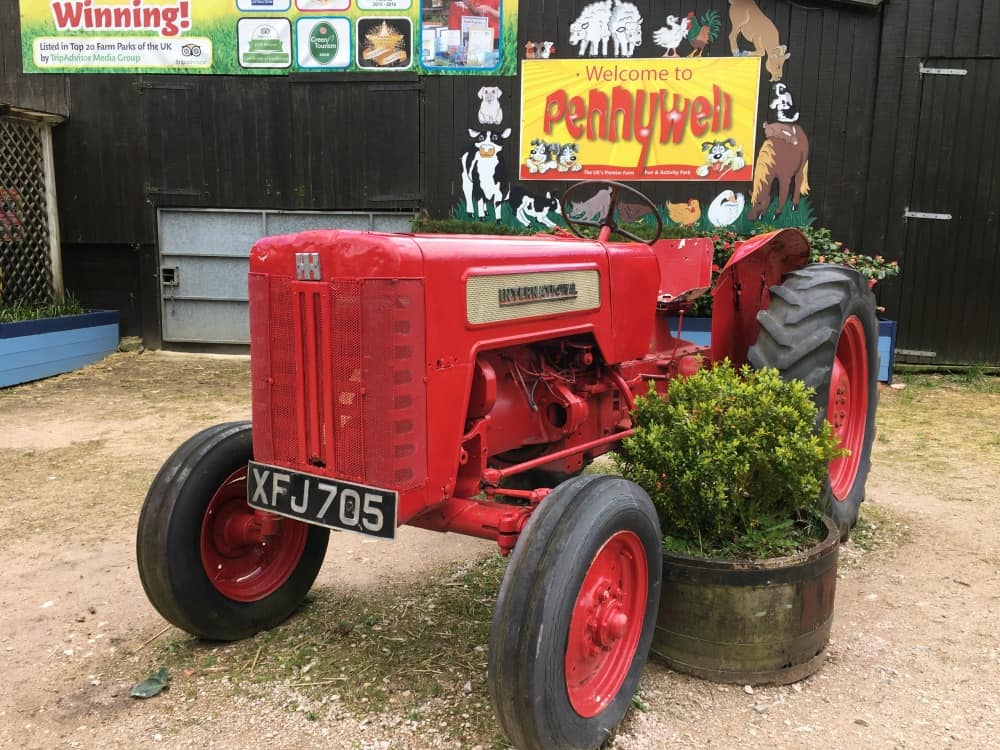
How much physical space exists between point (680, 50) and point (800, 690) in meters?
6.99

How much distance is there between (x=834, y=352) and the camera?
3.26 m

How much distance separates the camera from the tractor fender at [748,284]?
364 cm

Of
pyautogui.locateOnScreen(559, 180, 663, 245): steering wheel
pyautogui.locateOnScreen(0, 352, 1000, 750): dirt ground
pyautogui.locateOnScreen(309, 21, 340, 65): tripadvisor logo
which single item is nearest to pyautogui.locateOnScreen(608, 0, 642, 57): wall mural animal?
pyautogui.locateOnScreen(309, 21, 340, 65): tripadvisor logo

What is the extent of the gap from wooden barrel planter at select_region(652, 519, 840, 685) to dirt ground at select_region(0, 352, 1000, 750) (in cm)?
7

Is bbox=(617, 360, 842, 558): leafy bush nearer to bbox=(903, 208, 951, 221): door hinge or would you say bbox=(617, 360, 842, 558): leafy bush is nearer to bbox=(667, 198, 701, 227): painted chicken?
bbox=(667, 198, 701, 227): painted chicken

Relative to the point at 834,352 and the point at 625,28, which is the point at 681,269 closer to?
the point at 834,352

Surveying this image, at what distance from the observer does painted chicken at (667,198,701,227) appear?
26.9ft

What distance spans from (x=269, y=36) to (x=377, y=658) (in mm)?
7562

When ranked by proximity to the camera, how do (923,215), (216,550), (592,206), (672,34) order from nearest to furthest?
(216,550) → (923,215) → (672,34) → (592,206)

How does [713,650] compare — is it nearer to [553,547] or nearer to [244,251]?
[553,547]

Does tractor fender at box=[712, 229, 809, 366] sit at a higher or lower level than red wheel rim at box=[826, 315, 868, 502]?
higher

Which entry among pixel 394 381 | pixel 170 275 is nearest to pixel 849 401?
pixel 394 381

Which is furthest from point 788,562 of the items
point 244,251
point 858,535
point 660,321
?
point 244,251

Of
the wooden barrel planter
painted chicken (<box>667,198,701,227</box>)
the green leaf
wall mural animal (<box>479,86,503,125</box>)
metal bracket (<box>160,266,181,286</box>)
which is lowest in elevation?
the green leaf
